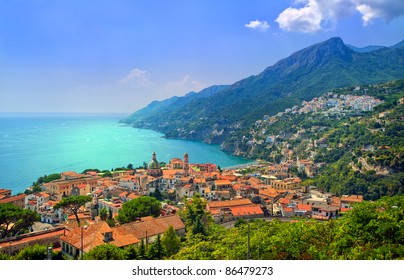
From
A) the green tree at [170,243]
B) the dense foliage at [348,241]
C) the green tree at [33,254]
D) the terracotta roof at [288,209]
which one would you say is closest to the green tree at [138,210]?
the green tree at [170,243]

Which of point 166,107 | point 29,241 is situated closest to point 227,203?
point 29,241

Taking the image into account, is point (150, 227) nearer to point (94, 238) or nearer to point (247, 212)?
point (94, 238)

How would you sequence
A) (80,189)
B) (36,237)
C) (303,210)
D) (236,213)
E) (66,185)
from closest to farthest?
(36,237) < (236,213) < (303,210) < (80,189) < (66,185)

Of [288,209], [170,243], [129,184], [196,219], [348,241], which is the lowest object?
[288,209]

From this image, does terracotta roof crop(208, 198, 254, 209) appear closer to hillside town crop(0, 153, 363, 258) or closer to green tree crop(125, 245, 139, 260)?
hillside town crop(0, 153, 363, 258)

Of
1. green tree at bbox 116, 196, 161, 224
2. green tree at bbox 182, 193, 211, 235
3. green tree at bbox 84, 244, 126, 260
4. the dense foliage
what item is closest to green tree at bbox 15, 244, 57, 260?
green tree at bbox 84, 244, 126, 260

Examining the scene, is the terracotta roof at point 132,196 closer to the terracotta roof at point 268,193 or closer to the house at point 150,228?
the house at point 150,228

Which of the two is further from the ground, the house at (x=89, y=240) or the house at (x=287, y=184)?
the house at (x=89, y=240)
